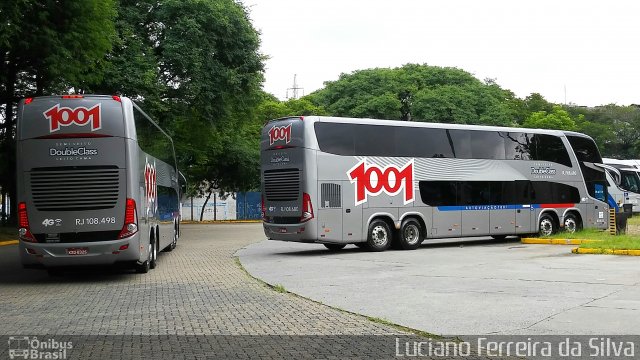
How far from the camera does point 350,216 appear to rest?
20.0 metres

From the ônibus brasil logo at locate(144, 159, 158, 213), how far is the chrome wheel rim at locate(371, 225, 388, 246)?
667 cm

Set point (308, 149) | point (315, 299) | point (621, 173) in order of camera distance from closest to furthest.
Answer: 1. point (315, 299)
2. point (308, 149)
3. point (621, 173)

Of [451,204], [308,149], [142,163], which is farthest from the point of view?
[451,204]

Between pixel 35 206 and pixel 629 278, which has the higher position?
pixel 35 206

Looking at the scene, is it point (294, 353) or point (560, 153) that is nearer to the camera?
point (294, 353)

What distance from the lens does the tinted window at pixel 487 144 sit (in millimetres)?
22781

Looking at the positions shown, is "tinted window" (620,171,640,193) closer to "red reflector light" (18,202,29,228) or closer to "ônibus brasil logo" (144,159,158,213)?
"ônibus brasil logo" (144,159,158,213)

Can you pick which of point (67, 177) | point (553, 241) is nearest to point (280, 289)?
point (67, 177)

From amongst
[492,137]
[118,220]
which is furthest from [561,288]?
[492,137]

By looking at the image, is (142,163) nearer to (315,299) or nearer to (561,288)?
(315,299)

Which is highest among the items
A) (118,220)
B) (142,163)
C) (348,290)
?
(142,163)

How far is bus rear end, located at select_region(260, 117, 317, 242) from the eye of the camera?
749 inches

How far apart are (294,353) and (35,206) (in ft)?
27.6

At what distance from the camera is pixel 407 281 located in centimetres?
1293
